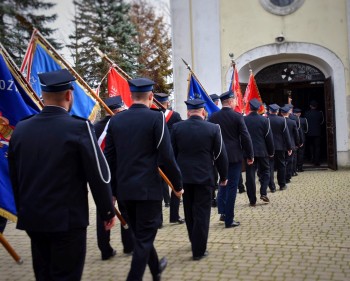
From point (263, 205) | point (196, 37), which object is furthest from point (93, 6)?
point (263, 205)

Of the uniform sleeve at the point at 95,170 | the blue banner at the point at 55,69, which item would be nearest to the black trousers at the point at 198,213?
the blue banner at the point at 55,69

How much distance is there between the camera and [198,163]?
5934 mm

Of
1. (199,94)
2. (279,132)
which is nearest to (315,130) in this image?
(279,132)

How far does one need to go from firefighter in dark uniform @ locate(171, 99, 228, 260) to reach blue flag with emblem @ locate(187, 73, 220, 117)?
3804 millimetres

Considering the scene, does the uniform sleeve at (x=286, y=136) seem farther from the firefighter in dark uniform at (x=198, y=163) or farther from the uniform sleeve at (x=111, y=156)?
the uniform sleeve at (x=111, y=156)

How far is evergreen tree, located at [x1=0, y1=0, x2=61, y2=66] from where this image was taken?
2197cm

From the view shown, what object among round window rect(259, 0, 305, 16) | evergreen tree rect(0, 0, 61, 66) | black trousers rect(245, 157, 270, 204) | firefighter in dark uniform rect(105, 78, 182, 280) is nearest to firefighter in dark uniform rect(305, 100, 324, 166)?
round window rect(259, 0, 305, 16)

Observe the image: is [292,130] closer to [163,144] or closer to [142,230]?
[163,144]

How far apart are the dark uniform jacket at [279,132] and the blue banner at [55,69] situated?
5.59 meters

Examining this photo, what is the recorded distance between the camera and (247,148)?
25.3 feet

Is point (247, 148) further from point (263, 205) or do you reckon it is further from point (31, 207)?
point (31, 207)

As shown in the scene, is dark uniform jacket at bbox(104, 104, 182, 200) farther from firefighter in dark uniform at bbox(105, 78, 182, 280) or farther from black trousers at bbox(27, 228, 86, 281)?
black trousers at bbox(27, 228, 86, 281)

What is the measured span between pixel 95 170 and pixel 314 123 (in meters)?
13.8

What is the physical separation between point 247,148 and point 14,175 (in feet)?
15.6
